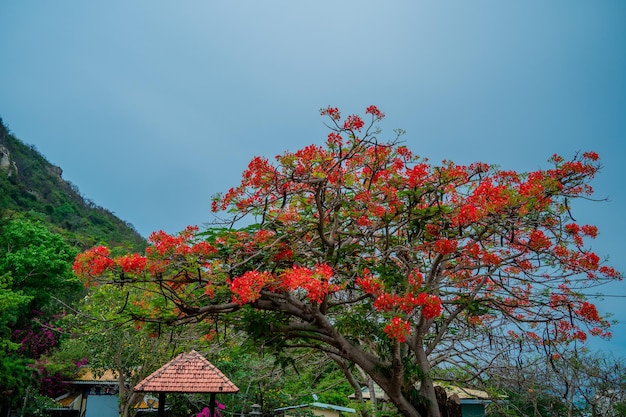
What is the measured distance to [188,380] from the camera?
9.29 meters

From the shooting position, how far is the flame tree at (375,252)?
572cm

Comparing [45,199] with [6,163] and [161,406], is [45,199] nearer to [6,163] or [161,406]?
[6,163]

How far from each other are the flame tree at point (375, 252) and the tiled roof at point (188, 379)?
9.68 feet

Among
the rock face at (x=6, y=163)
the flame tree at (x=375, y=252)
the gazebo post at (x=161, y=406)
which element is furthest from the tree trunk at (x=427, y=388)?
the rock face at (x=6, y=163)

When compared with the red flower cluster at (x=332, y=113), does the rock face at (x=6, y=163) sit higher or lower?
higher

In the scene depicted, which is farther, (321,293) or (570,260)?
(570,260)

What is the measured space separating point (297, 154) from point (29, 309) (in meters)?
17.0

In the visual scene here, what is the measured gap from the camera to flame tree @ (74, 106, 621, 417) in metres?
5.72

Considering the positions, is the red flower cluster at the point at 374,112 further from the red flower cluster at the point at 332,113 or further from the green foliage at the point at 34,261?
the green foliage at the point at 34,261

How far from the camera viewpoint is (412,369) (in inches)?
257

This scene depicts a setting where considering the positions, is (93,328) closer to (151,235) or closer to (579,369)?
(151,235)

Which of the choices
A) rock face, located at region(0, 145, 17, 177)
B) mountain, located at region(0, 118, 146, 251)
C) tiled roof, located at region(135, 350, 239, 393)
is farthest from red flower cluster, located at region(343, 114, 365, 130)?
rock face, located at region(0, 145, 17, 177)

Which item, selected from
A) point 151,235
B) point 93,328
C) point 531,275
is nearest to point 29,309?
point 93,328

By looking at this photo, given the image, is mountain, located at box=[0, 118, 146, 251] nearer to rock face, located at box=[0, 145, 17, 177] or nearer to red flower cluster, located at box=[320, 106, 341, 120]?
rock face, located at box=[0, 145, 17, 177]
